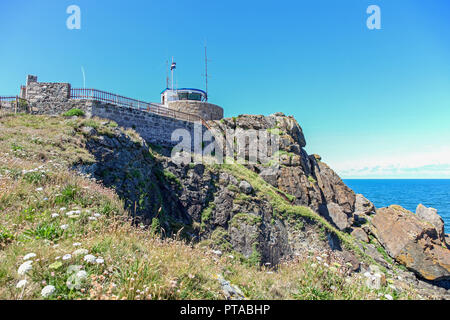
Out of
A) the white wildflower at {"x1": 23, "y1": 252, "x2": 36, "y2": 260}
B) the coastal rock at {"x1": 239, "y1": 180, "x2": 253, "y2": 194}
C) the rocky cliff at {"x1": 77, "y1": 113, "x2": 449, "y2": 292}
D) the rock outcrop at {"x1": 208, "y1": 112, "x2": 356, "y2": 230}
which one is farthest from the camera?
the rock outcrop at {"x1": 208, "y1": 112, "x2": 356, "y2": 230}

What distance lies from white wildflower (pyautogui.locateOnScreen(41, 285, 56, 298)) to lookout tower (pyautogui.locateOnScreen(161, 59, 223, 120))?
32186 millimetres

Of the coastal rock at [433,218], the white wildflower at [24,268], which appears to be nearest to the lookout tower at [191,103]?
the coastal rock at [433,218]

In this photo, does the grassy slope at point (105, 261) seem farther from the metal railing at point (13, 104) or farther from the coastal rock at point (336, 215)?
the coastal rock at point (336, 215)

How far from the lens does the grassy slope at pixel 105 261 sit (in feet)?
10.5

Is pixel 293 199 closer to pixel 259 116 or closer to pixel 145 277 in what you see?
pixel 259 116

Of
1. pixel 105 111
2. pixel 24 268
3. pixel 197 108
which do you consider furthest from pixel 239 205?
pixel 197 108

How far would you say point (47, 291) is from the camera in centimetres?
287

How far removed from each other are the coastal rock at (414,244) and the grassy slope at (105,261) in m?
22.8

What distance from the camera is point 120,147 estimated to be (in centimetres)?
1523

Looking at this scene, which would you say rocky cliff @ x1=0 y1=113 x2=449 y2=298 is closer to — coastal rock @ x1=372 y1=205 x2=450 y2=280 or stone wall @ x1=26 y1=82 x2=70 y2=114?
coastal rock @ x1=372 y1=205 x2=450 y2=280

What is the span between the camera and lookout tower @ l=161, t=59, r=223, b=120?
34.5 m

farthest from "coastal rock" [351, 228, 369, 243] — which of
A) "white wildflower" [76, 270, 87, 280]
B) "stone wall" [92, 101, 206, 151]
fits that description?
"white wildflower" [76, 270, 87, 280]

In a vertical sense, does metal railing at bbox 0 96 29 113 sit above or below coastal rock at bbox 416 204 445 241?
above
